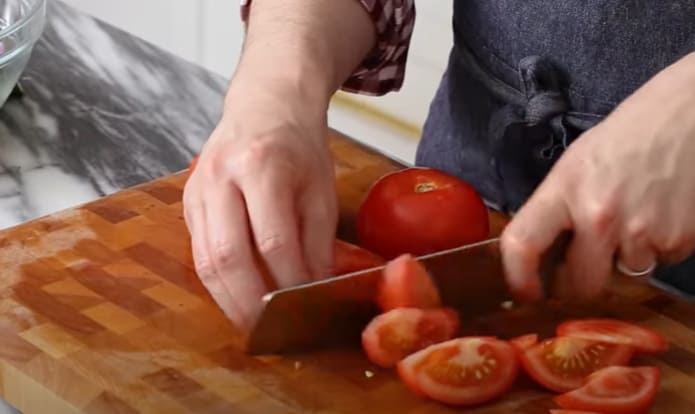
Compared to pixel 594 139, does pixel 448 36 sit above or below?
below

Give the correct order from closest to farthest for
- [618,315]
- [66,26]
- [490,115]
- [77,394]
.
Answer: [77,394] < [618,315] < [490,115] < [66,26]

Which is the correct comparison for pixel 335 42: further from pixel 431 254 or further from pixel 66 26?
pixel 66 26

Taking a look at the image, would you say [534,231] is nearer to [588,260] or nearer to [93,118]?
[588,260]

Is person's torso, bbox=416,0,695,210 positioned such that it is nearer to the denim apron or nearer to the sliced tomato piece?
the denim apron

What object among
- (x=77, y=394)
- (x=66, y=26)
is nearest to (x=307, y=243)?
(x=77, y=394)

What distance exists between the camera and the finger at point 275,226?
Answer: 0.95m

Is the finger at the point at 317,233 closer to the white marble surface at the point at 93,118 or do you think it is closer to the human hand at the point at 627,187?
the human hand at the point at 627,187

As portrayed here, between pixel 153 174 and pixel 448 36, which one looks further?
pixel 448 36

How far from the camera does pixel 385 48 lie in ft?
4.00

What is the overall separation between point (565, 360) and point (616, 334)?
6 centimetres

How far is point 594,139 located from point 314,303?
0.23 meters

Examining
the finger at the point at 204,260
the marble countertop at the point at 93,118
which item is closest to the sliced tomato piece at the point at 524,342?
the finger at the point at 204,260

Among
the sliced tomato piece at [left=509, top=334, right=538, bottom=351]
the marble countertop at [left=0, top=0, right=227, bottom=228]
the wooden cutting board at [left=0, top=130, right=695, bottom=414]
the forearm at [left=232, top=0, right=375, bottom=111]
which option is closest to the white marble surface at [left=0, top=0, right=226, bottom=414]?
the marble countertop at [left=0, top=0, right=227, bottom=228]

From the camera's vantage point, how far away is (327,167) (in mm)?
1021
